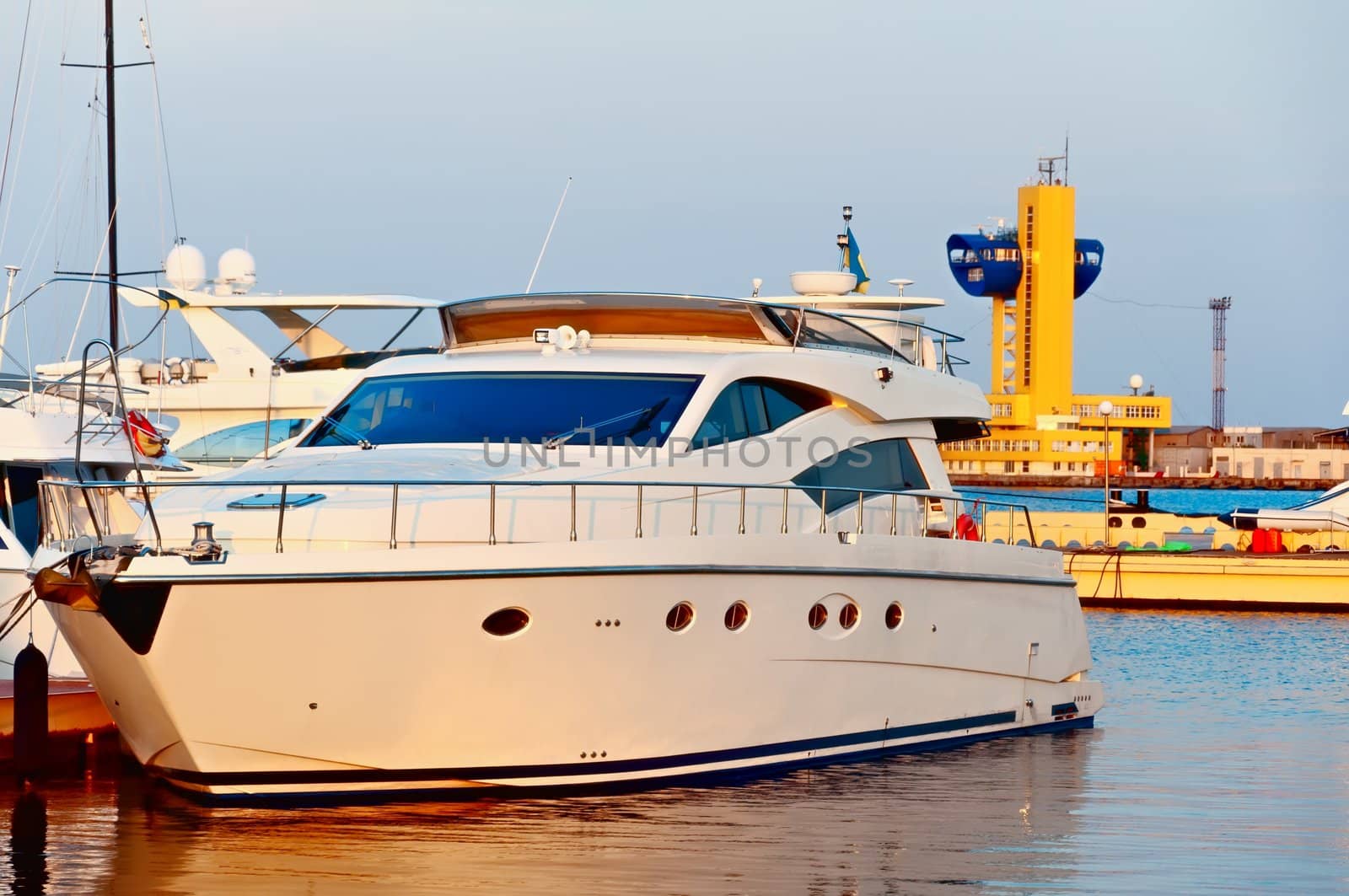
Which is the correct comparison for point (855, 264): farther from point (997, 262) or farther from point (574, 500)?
point (997, 262)

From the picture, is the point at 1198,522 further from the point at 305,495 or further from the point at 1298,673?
the point at 305,495

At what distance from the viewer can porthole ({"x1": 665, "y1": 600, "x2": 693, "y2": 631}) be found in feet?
30.4

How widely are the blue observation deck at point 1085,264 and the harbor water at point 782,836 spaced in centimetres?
8766

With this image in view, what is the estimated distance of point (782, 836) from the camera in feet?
29.3

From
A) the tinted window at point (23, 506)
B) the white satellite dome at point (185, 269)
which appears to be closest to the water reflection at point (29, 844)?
the tinted window at point (23, 506)

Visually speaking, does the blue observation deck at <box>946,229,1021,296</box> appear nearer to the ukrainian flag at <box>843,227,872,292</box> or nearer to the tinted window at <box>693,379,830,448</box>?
the ukrainian flag at <box>843,227,872,292</box>

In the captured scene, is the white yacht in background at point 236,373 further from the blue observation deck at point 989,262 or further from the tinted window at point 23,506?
the blue observation deck at point 989,262

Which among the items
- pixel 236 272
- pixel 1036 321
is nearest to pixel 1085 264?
pixel 1036 321

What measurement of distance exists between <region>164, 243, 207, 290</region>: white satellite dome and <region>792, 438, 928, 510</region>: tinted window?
15982 millimetres

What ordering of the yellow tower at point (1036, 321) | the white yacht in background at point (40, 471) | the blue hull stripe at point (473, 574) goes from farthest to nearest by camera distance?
the yellow tower at point (1036, 321) < the white yacht in background at point (40, 471) < the blue hull stripe at point (473, 574)

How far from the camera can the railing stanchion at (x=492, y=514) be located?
883cm

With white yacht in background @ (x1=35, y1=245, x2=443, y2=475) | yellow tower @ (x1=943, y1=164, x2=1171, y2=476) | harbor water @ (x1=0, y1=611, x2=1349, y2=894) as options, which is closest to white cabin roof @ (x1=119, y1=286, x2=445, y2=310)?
white yacht in background @ (x1=35, y1=245, x2=443, y2=475)

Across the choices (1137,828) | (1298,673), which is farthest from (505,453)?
(1298,673)

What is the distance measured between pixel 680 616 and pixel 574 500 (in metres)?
0.92
